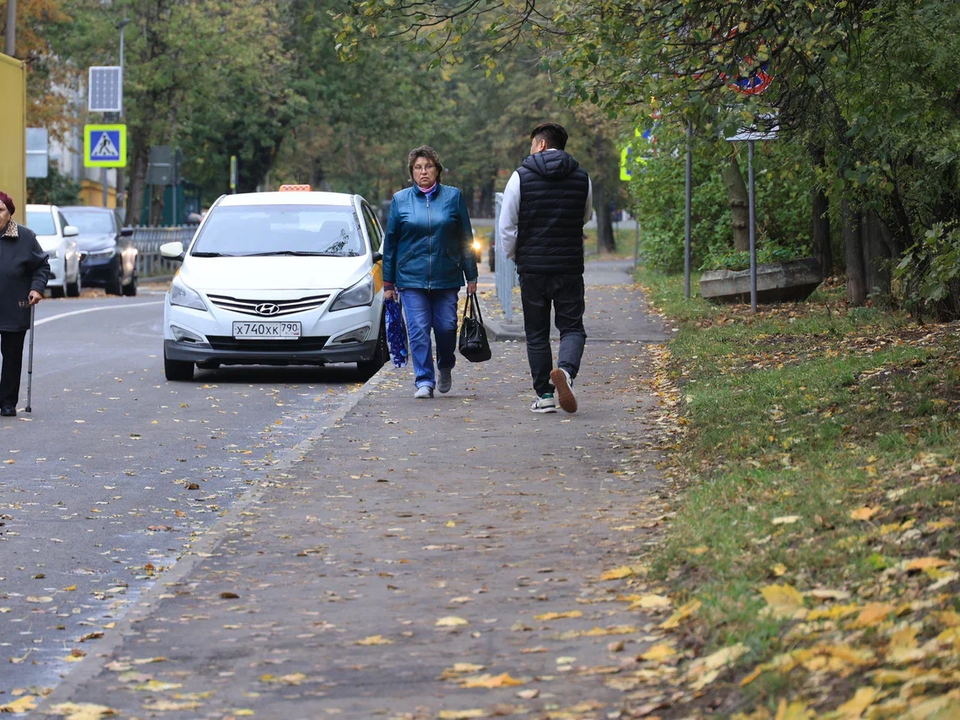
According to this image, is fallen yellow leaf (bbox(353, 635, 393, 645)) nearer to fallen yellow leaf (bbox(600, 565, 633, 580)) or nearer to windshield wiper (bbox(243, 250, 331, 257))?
fallen yellow leaf (bbox(600, 565, 633, 580))

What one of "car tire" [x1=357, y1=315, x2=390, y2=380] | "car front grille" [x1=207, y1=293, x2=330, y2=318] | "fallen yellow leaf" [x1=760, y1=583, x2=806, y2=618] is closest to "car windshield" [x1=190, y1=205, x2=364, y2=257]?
"car tire" [x1=357, y1=315, x2=390, y2=380]

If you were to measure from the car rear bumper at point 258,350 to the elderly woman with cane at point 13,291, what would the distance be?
2.26 meters

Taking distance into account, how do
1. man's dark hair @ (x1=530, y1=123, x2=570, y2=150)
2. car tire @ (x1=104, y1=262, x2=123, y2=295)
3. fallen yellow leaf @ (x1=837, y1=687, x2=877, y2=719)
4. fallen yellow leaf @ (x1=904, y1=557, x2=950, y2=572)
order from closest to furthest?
fallen yellow leaf @ (x1=837, y1=687, x2=877, y2=719) → fallen yellow leaf @ (x1=904, y1=557, x2=950, y2=572) → man's dark hair @ (x1=530, y1=123, x2=570, y2=150) → car tire @ (x1=104, y1=262, x2=123, y2=295)

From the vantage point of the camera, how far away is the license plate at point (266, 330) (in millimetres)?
14703

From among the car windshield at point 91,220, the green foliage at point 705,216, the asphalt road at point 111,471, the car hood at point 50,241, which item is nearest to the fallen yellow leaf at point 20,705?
the asphalt road at point 111,471

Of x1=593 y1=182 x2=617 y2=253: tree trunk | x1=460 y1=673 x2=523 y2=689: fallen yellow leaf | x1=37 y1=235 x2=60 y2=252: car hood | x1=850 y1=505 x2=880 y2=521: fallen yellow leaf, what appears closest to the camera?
x1=460 y1=673 x2=523 y2=689: fallen yellow leaf

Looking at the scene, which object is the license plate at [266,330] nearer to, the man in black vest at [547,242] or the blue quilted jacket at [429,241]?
the blue quilted jacket at [429,241]

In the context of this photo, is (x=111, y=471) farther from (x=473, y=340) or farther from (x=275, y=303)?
(x=275, y=303)

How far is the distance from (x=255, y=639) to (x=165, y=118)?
42299mm

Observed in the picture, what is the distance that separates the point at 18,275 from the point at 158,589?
21.7 ft

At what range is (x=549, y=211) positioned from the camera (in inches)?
450

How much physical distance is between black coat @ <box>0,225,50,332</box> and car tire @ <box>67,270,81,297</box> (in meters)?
18.1

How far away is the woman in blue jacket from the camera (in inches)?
495

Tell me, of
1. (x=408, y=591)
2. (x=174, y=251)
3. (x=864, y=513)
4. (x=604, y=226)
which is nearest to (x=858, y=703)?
(x=864, y=513)
